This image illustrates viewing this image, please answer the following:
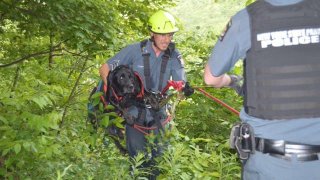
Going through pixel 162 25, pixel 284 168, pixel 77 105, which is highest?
pixel 162 25

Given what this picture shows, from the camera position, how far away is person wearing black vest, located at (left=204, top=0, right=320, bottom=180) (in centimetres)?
229

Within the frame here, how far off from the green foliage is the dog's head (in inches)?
17.9

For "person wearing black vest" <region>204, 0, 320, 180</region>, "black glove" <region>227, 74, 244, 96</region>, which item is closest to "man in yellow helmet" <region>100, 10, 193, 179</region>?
"black glove" <region>227, 74, 244, 96</region>

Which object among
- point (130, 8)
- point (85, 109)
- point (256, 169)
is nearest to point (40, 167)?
point (85, 109)

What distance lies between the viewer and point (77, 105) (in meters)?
4.89

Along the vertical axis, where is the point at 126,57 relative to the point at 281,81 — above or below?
above

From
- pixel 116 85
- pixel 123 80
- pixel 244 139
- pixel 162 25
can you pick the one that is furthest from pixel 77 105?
pixel 244 139

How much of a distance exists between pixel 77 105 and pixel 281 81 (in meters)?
3.18

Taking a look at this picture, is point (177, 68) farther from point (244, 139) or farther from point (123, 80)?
point (244, 139)

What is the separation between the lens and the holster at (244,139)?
7.97 ft

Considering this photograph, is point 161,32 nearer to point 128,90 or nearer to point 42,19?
point 128,90

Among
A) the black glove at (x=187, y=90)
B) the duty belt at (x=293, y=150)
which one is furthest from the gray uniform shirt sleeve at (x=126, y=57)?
the duty belt at (x=293, y=150)

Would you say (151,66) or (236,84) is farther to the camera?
(151,66)

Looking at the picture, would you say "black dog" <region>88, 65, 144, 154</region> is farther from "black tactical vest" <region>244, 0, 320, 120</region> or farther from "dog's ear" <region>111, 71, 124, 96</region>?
"black tactical vest" <region>244, 0, 320, 120</region>
